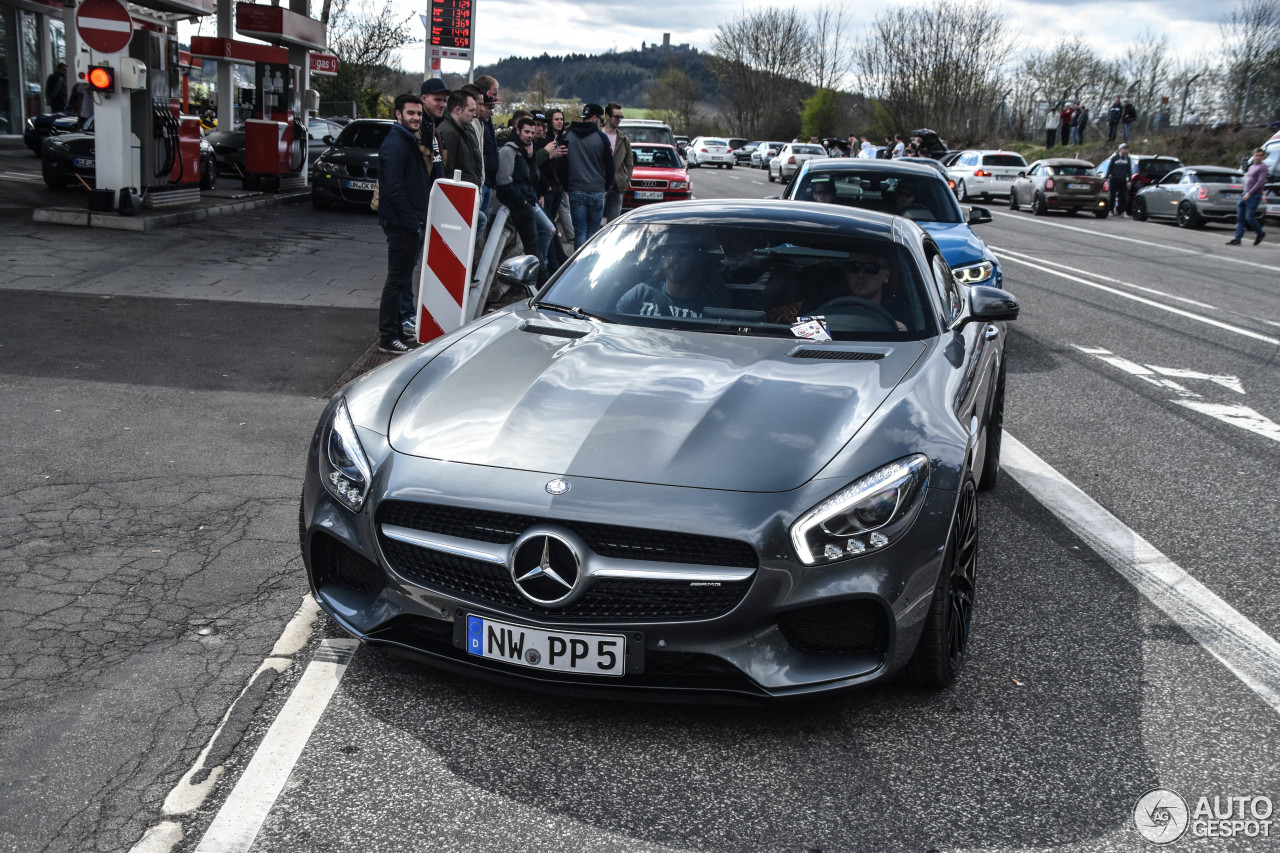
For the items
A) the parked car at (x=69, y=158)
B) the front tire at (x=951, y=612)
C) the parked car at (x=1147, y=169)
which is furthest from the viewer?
the parked car at (x=1147, y=169)

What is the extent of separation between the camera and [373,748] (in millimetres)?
3188

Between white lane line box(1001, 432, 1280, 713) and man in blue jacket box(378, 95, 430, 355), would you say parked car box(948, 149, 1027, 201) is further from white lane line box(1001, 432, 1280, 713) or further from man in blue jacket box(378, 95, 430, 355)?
white lane line box(1001, 432, 1280, 713)

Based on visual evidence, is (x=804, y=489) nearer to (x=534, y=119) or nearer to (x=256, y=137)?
(x=534, y=119)

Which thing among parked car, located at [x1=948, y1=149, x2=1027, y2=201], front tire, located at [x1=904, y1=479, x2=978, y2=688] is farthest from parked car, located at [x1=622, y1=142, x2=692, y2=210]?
parked car, located at [x1=948, y1=149, x2=1027, y2=201]

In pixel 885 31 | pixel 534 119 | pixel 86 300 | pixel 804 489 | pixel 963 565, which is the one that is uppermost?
pixel 885 31

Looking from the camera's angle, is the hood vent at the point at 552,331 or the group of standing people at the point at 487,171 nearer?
the hood vent at the point at 552,331

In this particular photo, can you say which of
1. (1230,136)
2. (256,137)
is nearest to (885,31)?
(1230,136)

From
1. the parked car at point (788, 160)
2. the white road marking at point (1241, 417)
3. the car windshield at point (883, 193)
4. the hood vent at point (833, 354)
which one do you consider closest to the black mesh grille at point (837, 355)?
the hood vent at point (833, 354)

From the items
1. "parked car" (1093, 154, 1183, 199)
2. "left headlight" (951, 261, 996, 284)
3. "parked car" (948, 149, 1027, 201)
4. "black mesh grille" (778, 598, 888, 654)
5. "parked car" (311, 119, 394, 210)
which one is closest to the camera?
"black mesh grille" (778, 598, 888, 654)

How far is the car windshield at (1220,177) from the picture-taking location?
92.6 ft

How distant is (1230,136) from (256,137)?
35.9m

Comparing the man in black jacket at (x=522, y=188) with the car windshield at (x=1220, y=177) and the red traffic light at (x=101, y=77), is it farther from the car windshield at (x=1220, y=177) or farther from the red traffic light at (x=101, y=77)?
the car windshield at (x=1220, y=177)

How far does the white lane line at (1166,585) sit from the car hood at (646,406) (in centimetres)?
144

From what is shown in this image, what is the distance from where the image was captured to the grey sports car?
3133 millimetres
